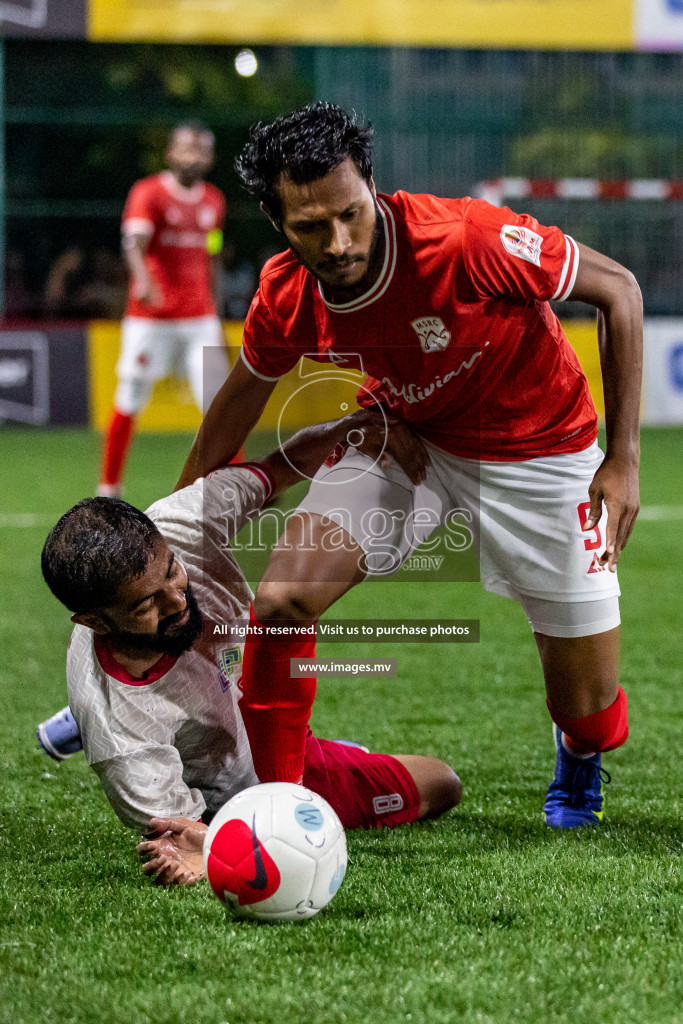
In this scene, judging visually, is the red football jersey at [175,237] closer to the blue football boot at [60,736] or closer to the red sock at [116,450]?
the red sock at [116,450]

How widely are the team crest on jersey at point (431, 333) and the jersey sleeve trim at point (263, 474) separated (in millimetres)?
515

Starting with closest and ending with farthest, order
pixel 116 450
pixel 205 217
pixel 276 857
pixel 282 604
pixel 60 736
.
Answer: pixel 276 857 → pixel 282 604 → pixel 60 736 → pixel 116 450 → pixel 205 217

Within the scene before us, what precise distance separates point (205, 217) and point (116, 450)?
187 centimetres

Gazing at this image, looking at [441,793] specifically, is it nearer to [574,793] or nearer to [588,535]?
[574,793]

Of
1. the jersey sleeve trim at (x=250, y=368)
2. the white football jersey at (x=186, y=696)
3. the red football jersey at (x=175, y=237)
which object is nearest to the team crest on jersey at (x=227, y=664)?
the white football jersey at (x=186, y=696)

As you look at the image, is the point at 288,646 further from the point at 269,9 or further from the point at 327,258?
the point at 269,9

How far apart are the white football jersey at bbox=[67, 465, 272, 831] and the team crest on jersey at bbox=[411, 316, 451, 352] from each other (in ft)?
1.74

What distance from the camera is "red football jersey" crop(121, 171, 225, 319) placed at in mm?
7707

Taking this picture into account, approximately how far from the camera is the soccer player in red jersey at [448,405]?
2.38m

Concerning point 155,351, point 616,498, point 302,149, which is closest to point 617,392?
point 616,498

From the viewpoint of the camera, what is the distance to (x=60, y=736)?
2947 millimetres

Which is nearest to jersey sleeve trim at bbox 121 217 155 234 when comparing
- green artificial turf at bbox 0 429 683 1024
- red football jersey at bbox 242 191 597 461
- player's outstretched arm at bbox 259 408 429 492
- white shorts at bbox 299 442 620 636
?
green artificial turf at bbox 0 429 683 1024

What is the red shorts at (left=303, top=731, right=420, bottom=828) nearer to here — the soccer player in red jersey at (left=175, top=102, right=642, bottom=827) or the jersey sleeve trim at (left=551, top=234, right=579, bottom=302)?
the soccer player in red jersey at (left=175, top=102, right=642, bottom=827)

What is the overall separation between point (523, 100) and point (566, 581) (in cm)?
1087
